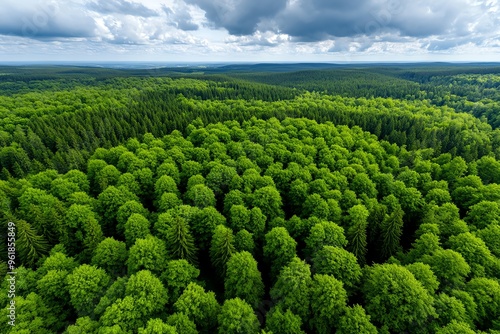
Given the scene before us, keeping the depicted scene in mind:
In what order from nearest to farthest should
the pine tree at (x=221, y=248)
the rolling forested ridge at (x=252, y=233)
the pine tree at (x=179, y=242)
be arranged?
the rolling forested ridge at (x=252, y=233) → the pine tree at (x=221, y=248) → the pine tree at (x=179, y=242)

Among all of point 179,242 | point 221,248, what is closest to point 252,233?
point 221,248

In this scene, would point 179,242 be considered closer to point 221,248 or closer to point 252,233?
point 221,248

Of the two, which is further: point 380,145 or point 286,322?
point 380,145

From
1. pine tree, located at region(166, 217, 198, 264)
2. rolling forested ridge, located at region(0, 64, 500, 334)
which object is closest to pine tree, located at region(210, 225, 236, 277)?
rolling forested ridge, located at region(0, 64, 500, 334)

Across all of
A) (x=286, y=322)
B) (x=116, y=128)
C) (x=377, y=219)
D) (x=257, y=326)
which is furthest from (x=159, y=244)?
(x=116, y=128)

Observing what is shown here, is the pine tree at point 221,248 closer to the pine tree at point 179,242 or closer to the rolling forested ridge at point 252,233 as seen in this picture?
the rolling forested ridge at point 252,233

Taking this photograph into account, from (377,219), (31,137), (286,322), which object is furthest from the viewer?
(31,137)

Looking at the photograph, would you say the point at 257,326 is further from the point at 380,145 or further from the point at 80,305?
the point at 380,145

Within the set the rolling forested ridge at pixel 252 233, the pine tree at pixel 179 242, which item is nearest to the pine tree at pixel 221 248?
the rolling forested ridge at pixel 252 233
